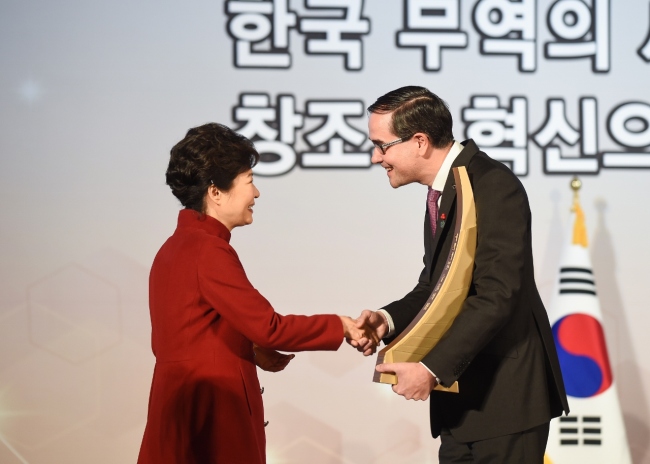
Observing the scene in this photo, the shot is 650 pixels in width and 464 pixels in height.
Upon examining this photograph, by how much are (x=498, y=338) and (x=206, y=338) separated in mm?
684

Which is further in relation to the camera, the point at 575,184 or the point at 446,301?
the point at 575,184

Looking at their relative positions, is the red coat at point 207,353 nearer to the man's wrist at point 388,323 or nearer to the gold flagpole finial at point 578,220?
the man's wrist at point 388,323

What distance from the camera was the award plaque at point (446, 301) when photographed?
6.30ft

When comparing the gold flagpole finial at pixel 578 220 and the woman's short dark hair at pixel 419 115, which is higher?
the woman's short dark hair at pixel 419 115

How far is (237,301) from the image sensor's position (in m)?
1.86

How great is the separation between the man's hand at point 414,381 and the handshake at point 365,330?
A: 250 millimetres

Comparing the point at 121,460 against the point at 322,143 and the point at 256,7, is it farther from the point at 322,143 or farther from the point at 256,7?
the point at 256,7

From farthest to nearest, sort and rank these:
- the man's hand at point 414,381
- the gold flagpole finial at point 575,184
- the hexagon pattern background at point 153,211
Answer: the gold flagpole finial at point 575,184
the hexagon pattern background at point 153,211
the man's hand at point 414,381

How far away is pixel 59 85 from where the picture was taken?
3609mm

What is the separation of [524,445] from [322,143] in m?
1.99

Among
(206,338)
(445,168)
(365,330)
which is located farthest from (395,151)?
(206,338)

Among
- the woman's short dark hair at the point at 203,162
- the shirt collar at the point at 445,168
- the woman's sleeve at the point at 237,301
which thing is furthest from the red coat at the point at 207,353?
the shirt collar at the point at 445,168

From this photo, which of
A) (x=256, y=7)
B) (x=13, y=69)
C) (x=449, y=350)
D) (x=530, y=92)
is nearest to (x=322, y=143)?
(x=256, y=7)

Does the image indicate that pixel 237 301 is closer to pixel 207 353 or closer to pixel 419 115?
pixel 207 353
